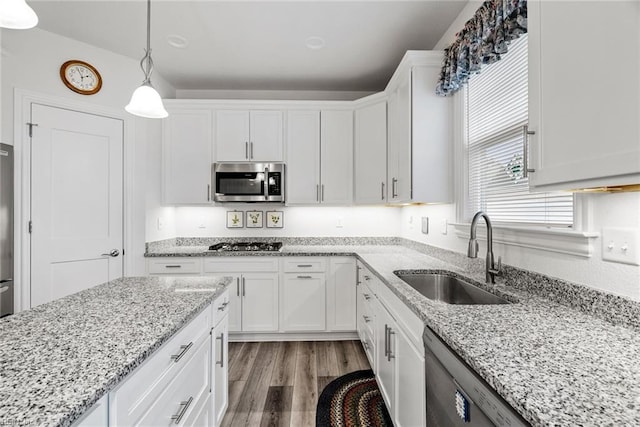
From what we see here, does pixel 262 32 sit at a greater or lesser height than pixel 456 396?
greater

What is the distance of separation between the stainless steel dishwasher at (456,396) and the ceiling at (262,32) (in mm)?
2198

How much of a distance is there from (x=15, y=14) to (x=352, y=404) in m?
2.47

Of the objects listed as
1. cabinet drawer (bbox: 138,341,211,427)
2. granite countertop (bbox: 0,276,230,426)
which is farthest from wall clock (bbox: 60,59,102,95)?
cabinet drawer (bbox: 138,341,211,427)

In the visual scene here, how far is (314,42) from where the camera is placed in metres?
2.51

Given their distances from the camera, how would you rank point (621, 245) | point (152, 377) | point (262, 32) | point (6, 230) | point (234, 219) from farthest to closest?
point (234, 219), point (262, 32), point (6, 230), point (621, 245), point (152, 377)

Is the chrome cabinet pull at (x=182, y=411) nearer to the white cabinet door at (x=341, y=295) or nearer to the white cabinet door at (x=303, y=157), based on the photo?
the white cabinet door at (x=341, y=295)

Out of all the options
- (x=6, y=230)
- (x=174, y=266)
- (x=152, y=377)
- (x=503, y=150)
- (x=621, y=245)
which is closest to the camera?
(x=152, y=377)

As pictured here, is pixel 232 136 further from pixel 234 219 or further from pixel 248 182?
pixel 234 219

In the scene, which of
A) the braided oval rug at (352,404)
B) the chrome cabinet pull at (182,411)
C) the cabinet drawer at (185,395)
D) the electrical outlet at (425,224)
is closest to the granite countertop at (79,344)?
the cabinet drawer at (185,395)

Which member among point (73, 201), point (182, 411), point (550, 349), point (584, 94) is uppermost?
point (584, 94)

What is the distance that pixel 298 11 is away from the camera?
83.7 inches

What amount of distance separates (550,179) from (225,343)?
168 centimetres

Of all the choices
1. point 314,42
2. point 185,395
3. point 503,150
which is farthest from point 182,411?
point 314,42

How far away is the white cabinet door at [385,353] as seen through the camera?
1606 millimetres
